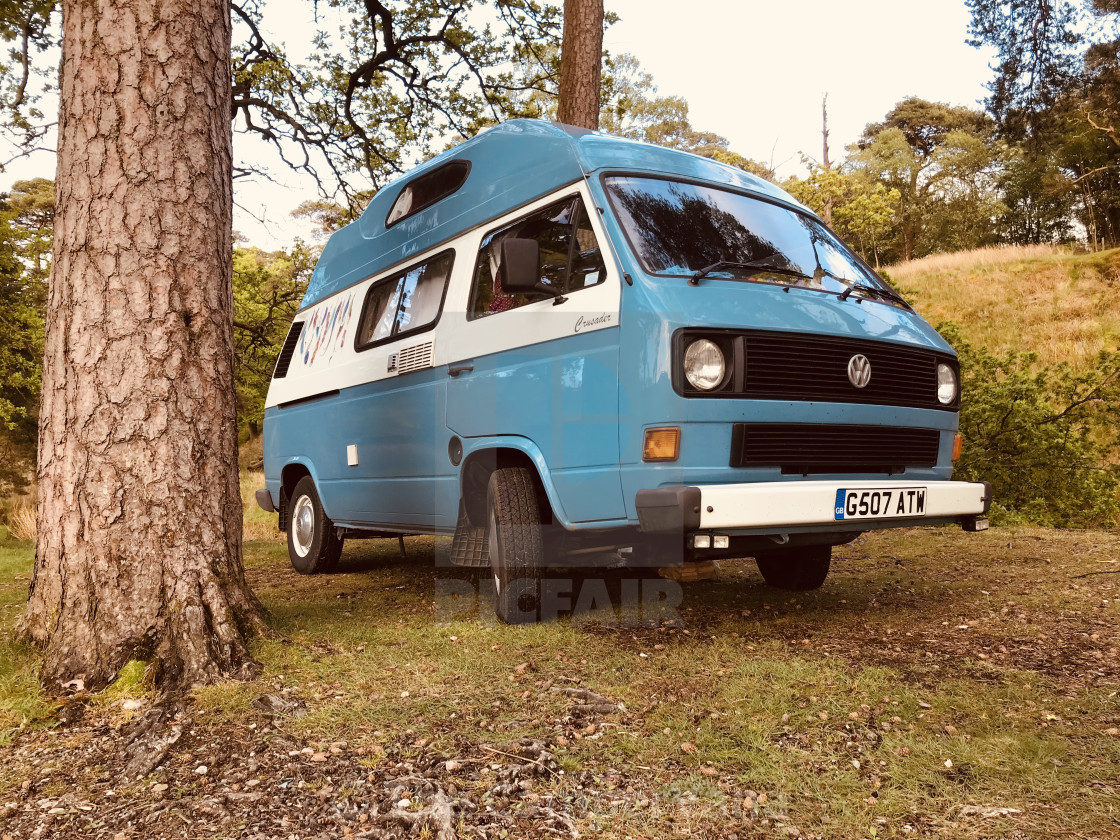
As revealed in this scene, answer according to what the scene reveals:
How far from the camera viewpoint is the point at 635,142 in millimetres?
4453

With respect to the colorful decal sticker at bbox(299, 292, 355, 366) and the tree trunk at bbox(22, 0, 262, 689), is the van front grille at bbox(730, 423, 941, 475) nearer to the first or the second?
the tree trunk at bbox(22, 0, 262, 689)

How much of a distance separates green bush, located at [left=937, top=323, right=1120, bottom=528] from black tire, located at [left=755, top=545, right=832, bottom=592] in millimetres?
4205

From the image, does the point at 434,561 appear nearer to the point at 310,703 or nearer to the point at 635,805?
the point at 310,703

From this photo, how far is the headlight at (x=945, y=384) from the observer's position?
4293 mm

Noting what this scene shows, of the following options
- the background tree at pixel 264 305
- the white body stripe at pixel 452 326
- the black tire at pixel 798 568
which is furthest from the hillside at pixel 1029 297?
the white body stripe at pixel 452 326

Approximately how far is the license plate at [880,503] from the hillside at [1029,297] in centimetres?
1440

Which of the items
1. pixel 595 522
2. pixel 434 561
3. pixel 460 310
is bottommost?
pixel 434 561

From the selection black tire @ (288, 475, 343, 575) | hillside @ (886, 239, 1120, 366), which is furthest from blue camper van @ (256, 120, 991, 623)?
hillside @ (886, 239, 1120, 366)

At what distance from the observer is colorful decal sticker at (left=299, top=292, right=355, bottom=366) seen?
6344 mm

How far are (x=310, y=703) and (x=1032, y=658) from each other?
9.69 feet

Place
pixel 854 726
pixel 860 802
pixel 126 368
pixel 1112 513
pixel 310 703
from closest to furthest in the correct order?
pixel 860 802, pixel 854 726, pixel 310 703, pixel 126 368, pixel 1112 513

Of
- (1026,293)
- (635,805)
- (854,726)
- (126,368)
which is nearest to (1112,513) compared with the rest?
(854,726)

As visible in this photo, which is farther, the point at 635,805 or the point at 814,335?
the point at 814,335

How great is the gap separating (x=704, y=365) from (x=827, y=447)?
2.43ft
